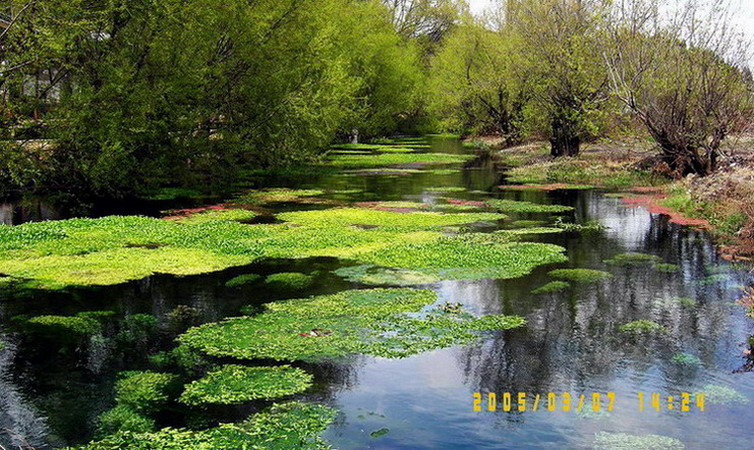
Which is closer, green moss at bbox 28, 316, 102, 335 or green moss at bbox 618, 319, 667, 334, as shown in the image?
green moss at bbox 618, 319, 667, 334

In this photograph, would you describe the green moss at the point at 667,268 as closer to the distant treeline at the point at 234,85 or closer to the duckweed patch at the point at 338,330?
the duckweed patch at the point at 338,330

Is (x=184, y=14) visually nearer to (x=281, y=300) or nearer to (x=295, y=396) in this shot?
(x=281, y=300)

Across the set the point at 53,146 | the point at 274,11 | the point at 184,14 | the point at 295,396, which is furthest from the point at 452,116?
the point at 295,396

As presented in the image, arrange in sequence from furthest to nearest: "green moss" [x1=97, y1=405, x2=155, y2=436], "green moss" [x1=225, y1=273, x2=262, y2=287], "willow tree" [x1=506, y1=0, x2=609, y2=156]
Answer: "willow tree" [x1=506, y1=0, x2=609, y2=156]
"green moss" [x1=225, y1=273, x2=262, y2=287]
"green moss" [x1=97, y1=405, x2=155, y2=436]

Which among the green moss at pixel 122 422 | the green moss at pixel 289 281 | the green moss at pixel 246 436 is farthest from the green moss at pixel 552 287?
Answer: the green moss at pixel 122 422

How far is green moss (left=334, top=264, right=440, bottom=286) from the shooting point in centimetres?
1496

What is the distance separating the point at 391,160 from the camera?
50.5 metres

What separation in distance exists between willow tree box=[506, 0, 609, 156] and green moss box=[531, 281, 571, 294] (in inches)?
1045

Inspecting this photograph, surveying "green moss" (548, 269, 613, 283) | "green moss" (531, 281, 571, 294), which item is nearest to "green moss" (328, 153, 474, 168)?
"green moss" (548, 269, 613, 283)

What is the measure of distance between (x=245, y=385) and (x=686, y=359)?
Result: 19.9 ft

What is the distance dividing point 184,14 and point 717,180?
1974 cm
